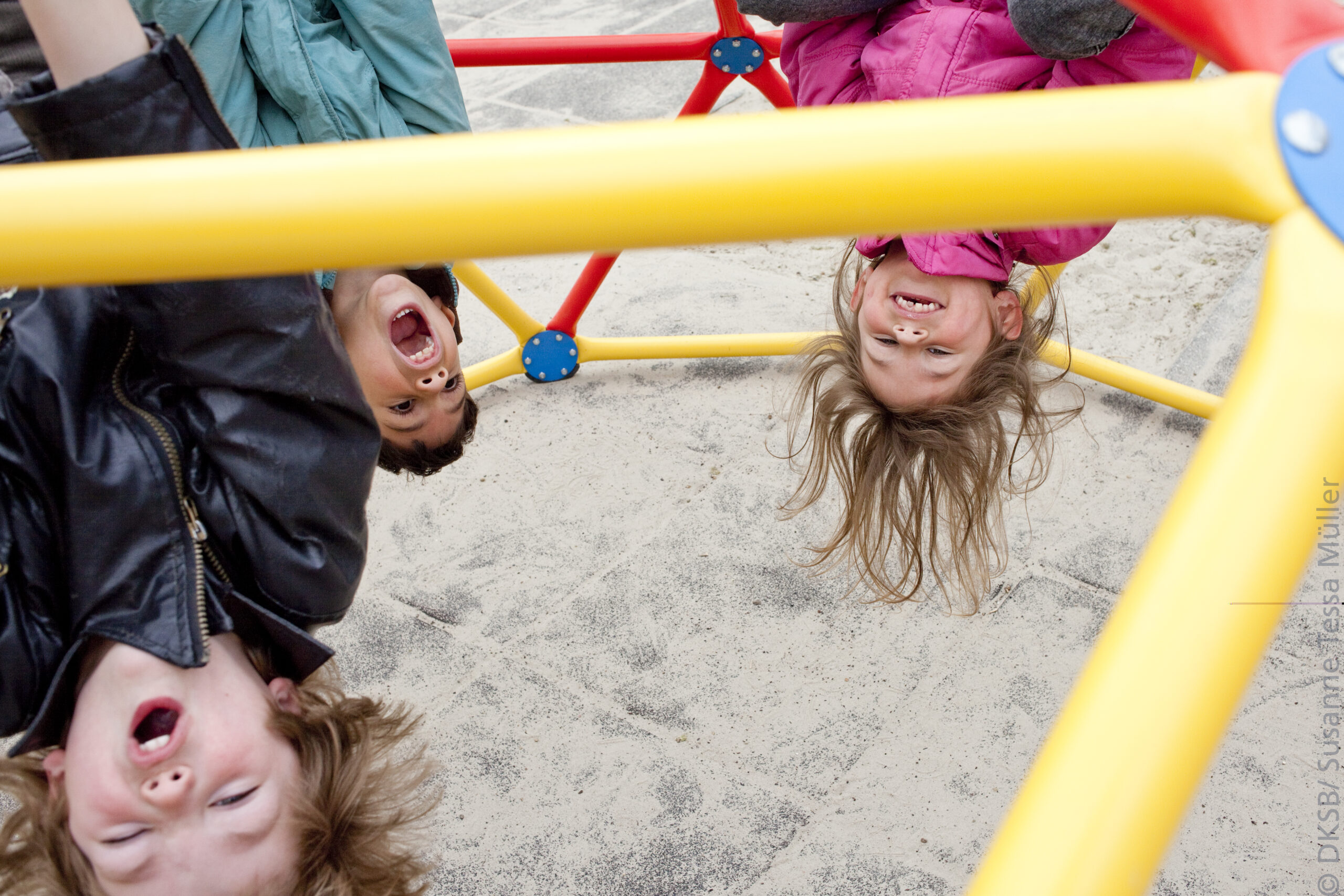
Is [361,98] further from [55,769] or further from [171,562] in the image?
[55,769]

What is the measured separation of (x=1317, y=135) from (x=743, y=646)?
0.95 meters

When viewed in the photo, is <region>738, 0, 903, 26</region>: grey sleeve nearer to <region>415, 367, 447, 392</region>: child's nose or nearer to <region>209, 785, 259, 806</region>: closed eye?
<region>415, 367, 447, 392</region>: child's nose

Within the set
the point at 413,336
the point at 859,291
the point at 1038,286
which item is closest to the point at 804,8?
the point at 859,291

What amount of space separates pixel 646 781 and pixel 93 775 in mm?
568

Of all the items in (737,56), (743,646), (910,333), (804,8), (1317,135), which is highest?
(1317,135)

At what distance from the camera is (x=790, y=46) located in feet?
3.92

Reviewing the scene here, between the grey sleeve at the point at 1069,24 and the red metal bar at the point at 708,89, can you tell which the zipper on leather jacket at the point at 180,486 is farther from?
the red metal bar at the point at 708,89

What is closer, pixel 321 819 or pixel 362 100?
pixel 321 819

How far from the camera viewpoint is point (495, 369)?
1.56 m

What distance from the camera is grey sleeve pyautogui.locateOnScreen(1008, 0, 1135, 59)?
795 millimetres

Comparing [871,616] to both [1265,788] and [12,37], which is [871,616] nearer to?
[1265,788]

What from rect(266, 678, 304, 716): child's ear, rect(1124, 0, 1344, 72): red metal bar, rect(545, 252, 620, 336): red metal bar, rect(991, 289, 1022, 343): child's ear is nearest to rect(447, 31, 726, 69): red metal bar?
rect(545, 252, 620, 336): red metal bar

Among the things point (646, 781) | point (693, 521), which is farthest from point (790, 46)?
point (646, 781)

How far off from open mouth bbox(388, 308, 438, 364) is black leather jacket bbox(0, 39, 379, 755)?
0.33 meters
